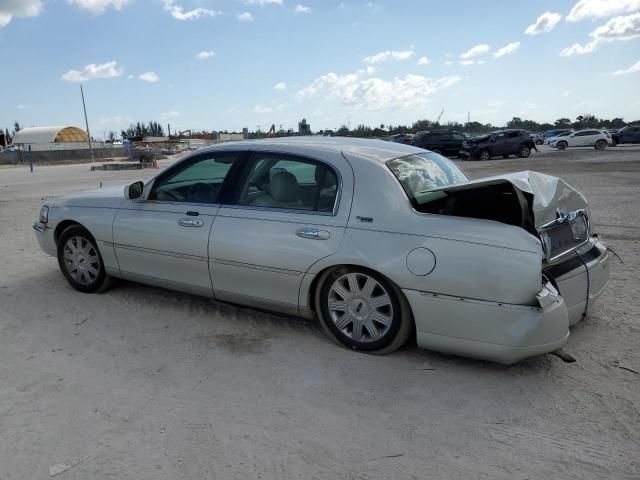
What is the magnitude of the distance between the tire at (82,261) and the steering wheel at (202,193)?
120 cm

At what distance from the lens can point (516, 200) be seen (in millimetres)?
3508

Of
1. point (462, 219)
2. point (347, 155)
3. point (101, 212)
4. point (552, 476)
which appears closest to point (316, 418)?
point (552, 476)

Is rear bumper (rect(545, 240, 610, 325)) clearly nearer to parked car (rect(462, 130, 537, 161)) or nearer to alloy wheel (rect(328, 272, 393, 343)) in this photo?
alloy wheel (rect(328, 272, 393, 343))

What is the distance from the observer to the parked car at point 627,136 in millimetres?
38812

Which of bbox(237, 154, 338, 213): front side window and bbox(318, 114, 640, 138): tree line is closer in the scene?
bbox(237, 154, 338, 213): front side window

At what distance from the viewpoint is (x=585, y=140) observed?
38.2 metres

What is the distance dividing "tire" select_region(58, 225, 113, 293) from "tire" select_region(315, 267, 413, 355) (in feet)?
7.95

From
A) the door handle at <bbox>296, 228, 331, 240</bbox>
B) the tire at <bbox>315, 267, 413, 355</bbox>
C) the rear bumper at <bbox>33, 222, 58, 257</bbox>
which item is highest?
the door handle at <bbox>296, 228, 331, 240</bbox>

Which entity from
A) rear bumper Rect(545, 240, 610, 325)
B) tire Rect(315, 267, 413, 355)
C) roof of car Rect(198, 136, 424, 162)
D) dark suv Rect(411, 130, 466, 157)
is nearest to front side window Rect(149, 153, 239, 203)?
roof of car Rect(198, 136, 424, 162)

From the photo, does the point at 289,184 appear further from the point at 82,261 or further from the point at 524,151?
the point at 524,151

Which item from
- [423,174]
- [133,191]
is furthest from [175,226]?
[423,174]

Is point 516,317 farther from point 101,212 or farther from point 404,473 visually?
point 101,212

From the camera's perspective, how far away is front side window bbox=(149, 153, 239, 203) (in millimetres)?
4246

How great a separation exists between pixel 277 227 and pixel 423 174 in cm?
118
